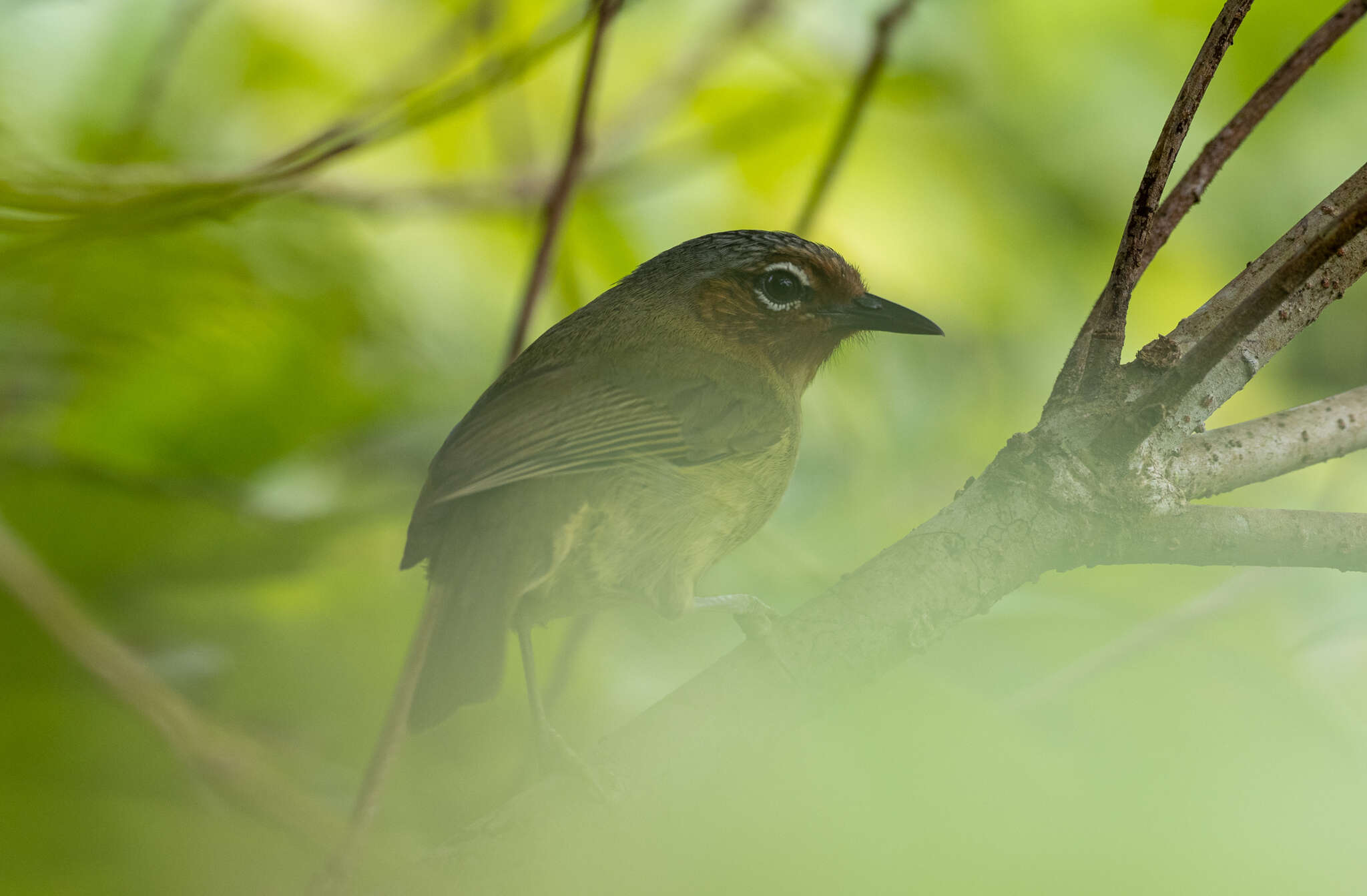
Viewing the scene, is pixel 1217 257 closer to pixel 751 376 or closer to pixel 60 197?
pixel 751 376

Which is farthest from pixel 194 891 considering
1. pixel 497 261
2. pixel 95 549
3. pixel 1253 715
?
pixel 497 261

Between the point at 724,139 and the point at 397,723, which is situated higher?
the point at 724,139

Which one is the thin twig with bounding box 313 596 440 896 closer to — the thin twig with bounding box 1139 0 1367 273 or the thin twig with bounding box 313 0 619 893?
the thin twig with bounding box 313 0 619 893

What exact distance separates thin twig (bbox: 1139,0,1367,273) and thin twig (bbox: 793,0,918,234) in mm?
1096

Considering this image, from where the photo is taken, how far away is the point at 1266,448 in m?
1.57

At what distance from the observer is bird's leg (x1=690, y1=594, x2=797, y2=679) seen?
143 cm

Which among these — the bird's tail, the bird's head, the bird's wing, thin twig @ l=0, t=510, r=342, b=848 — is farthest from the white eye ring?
thin twig @ l=0, t=510, r=342, b=848

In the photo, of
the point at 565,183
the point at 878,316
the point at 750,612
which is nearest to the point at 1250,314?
the point at 750,612

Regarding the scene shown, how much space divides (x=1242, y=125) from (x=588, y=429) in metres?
1.18

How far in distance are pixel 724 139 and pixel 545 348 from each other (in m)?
1.28

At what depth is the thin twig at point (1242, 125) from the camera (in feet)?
4.33

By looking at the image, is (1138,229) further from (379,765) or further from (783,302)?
(379,765)

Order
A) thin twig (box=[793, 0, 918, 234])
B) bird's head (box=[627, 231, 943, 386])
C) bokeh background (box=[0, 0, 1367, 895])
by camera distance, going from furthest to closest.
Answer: thin twig (box=[793, 0, 918, 234])
bird's head (box=[627, 231, 943, 386])
bokeh background (box=[0, 0, 1367, 895])

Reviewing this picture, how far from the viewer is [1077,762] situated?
675 millimetres
